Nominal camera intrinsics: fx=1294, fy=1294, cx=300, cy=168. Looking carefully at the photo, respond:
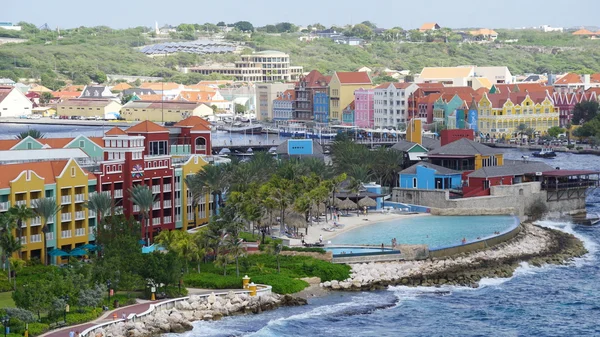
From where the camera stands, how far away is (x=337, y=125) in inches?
5438

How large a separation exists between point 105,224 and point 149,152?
11.6 metres

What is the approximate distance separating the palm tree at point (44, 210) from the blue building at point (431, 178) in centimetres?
2547

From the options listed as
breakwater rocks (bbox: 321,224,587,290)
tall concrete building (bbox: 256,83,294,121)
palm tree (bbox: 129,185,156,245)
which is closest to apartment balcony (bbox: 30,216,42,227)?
palm tree (bbox: 129,185,156,245)

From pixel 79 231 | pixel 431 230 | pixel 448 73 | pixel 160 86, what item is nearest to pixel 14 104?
pixel 160 86

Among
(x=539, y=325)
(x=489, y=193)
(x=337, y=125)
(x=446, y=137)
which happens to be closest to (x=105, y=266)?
(x=539, y=325)

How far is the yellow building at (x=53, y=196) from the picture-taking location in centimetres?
5153

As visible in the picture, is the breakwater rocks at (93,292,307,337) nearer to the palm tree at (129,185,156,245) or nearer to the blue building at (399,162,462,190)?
the palm tree at (129,185,156,245)

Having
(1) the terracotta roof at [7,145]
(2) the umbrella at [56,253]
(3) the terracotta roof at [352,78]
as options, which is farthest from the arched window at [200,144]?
(3) the terracotta roof at [352,78]

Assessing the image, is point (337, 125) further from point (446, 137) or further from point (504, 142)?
point (446, 137)

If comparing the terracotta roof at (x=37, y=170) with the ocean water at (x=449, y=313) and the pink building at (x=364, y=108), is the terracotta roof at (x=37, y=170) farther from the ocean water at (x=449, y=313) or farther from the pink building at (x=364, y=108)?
the pink building at (x=364, y=108)

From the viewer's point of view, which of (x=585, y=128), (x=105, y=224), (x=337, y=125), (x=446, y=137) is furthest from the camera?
(x=337, y=125)

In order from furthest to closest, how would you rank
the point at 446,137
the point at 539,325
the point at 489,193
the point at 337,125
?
the point at 337,125, the point at 446,137, the point at 489,193, the point at 539,325

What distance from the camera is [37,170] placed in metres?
53.2

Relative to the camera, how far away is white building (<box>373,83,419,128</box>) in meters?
136
